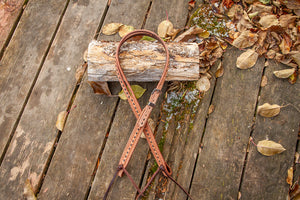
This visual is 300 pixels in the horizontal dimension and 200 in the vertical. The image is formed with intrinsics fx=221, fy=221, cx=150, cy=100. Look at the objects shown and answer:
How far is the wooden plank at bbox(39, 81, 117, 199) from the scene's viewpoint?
4.67 feet

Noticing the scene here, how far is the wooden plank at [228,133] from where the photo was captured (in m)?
1.44

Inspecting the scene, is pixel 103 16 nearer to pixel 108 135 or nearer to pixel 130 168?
pixel 108 135

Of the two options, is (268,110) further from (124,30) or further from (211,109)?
(124,30)

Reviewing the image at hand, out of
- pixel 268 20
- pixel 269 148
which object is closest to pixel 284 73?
pixel 268 20

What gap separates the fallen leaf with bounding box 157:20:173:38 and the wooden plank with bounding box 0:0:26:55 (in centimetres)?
114

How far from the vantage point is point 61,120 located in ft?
5.02

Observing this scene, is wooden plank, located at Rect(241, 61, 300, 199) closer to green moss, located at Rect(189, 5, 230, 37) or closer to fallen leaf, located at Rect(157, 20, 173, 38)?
green moss, located at Rect(189, 5, 230, 37)

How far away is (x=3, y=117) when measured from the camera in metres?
1.55

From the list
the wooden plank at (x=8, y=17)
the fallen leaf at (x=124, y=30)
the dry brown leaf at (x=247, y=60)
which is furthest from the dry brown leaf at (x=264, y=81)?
the wooden plank at (x=8, y=17)

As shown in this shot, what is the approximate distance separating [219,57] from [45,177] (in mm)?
1462

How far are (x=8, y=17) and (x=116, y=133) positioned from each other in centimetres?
130

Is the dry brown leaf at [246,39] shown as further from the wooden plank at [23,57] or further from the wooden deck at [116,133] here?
the wooden plank at [23,57]

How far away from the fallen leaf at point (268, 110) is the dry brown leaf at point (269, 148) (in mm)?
192

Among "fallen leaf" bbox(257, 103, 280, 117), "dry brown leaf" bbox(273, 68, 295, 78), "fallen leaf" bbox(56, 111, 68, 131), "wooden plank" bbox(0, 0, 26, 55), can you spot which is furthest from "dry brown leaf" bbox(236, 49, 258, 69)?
"wooden plank" bbox(0, 0, 26, 55)
